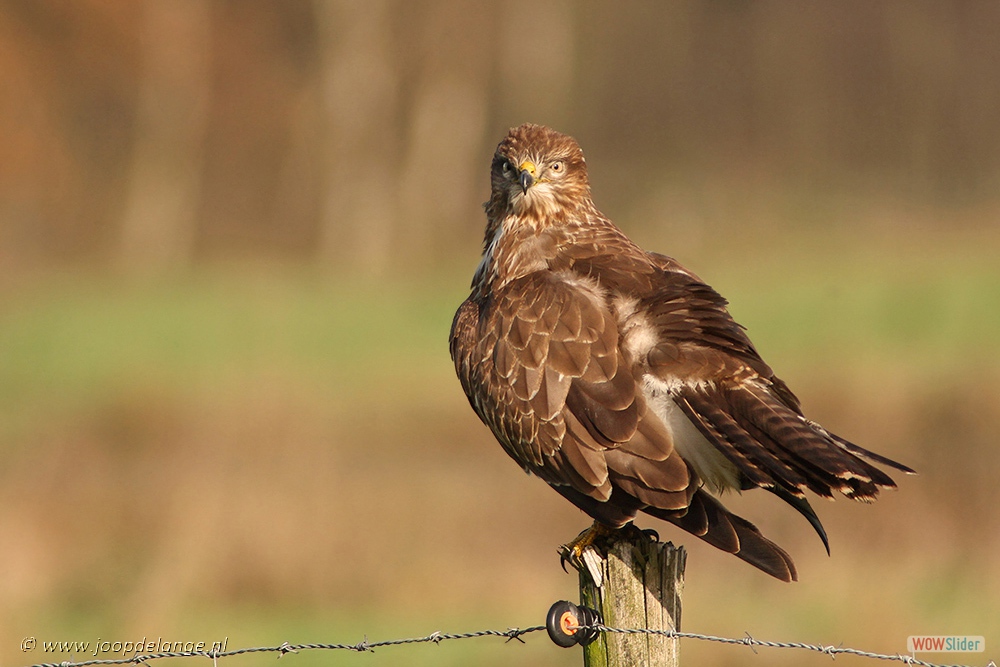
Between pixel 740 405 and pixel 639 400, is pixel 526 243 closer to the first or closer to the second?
pixel 639 400

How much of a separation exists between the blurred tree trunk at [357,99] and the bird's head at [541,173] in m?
26.0

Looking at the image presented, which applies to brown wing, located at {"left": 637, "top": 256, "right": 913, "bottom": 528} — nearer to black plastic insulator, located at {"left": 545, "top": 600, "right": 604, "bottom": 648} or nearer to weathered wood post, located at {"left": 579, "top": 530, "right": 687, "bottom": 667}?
weathered wood post, located at {"left": 579, "top": 530, "right": 687, "bottom": 667}

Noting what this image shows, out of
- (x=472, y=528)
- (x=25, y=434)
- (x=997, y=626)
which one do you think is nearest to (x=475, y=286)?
(x=997, y=626)

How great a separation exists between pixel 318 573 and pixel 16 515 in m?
2.48

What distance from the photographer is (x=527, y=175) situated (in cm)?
605

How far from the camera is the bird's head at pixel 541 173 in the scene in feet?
20.0

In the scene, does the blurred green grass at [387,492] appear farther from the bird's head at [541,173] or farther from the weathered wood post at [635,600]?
the weathered wood post at [635,600]

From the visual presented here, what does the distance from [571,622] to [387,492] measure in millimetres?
8029

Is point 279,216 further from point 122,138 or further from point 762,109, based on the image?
point 762,109

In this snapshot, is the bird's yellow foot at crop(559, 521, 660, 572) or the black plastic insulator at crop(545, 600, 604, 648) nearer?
the black plastic insulator at crop(545, 600, 604, 648)

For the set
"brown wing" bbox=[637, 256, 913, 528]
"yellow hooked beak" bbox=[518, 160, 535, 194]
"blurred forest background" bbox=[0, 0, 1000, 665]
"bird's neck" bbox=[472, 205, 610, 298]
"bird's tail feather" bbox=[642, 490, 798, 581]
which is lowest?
"bird's tail feather" bbox=[642, 490, 798, 581]

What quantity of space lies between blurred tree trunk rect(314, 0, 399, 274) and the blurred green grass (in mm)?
14912

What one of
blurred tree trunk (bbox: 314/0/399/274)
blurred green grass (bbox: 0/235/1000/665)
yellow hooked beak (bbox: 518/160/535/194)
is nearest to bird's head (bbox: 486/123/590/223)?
yellow hooked beak (bbox: 518/160/535/194)

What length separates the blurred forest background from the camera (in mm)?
10180
